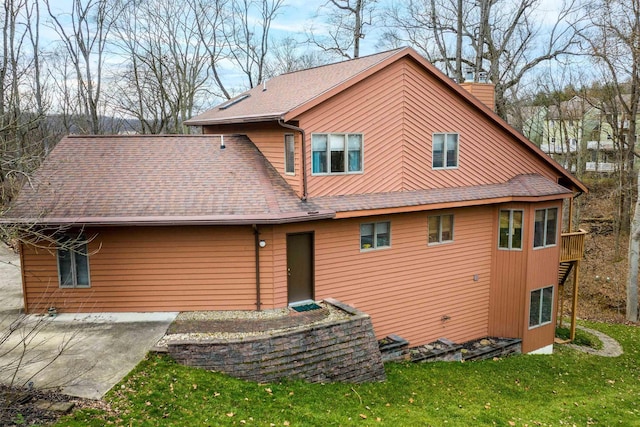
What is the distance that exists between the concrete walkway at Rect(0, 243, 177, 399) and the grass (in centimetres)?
1326

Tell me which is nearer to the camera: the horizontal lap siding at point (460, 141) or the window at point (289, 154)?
the window at point (289, 154)

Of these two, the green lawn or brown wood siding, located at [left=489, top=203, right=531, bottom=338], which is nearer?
the green lawn

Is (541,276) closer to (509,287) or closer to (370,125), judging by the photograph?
(509,287)

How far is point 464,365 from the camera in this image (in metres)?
12.9

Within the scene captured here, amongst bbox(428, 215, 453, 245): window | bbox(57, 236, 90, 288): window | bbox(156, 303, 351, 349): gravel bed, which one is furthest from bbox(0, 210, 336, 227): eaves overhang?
bbox(428, 215, 453, 245): window

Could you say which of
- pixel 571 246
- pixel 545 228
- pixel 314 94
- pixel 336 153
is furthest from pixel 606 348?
pixel 314 94

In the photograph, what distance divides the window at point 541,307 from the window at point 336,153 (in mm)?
7063

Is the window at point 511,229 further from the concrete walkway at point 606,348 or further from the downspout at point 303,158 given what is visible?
the downspout at point 303,158

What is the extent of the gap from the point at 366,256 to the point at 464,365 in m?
3.73

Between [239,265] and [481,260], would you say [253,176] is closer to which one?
[239,265]

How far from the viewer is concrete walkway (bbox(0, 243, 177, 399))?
8.55m

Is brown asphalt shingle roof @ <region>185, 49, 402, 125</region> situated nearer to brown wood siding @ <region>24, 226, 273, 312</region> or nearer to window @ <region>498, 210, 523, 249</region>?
brown wood siding @ <region>24, 226, 273, 312</region>

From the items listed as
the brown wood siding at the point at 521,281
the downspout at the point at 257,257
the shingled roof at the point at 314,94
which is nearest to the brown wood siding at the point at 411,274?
the brown wood siding at the point at 521,281

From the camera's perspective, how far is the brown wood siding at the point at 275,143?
40.2 ft
